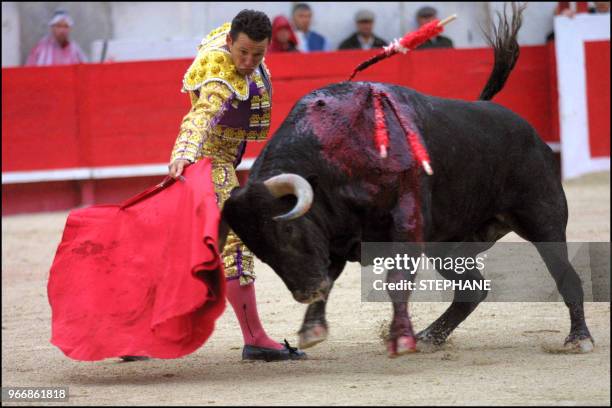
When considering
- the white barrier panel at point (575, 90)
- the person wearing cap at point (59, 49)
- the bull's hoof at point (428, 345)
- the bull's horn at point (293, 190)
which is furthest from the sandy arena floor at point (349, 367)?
the white barrier panel at point (575, 90)

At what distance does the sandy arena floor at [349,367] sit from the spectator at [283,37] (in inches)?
168

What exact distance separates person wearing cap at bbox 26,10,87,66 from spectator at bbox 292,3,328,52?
73.1 inches

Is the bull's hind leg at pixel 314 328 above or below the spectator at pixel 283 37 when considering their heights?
below

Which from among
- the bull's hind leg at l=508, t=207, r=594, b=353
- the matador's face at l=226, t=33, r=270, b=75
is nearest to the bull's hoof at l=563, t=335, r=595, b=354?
the bull's hind leg at l=508, t=207, r=594, b=353

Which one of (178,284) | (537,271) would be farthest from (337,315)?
(178,284)

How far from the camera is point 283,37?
9.98 metres

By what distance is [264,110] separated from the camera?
4.29 meters

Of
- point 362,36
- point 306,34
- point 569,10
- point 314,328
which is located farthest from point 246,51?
point 569,10

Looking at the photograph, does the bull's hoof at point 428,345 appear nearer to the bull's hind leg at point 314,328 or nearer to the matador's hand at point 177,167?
the bull's hind leg at point 314,328

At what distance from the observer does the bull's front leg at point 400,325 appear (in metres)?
3.73

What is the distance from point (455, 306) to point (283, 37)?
19.0ft

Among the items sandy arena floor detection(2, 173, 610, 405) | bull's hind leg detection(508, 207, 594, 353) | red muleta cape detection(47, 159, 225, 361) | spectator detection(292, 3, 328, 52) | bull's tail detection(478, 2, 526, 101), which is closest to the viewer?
sandy arena floor detection(2, 173, 610, 405)

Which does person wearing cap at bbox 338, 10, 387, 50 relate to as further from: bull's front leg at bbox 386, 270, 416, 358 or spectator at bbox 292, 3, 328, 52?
bull's front leg at bbox 386, 270, 416, 358

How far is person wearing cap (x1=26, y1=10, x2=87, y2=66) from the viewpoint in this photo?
10.2m
